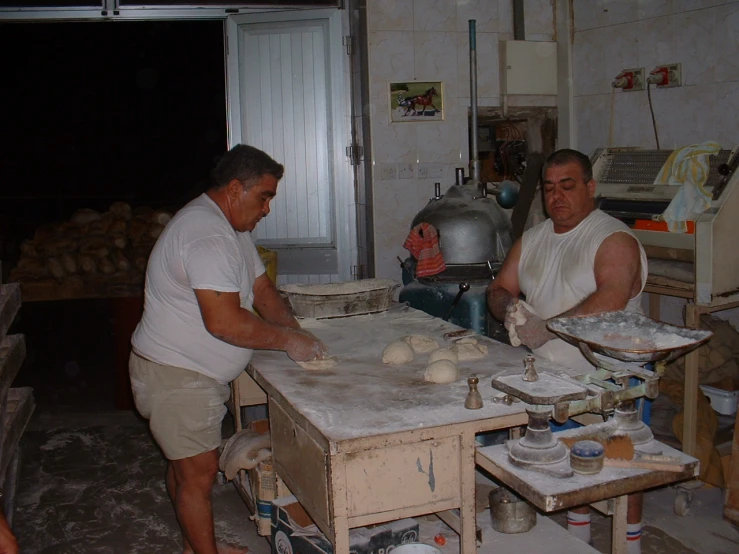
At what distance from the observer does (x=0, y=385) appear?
3.48m

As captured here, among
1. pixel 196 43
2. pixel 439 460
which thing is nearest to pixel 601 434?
pixel 439 460

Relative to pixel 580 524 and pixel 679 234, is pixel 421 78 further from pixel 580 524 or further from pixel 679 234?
pixel 580 524

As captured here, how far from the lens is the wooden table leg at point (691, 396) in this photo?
382 centimetres

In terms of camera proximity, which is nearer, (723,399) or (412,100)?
(723,399)

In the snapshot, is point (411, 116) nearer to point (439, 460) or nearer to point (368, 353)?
point (368, 353)

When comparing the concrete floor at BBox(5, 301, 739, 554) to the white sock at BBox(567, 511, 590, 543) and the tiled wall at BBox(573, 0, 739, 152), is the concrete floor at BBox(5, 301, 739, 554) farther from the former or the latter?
the tiled wall at BBox(573, 0, 739, 152)

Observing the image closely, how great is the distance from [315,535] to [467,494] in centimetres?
70

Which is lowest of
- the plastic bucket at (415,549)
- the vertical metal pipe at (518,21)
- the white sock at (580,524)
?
the white sock at (580,524)

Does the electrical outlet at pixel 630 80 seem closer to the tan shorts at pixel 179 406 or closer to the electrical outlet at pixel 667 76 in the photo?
the electrical outlet at pixel 667 76

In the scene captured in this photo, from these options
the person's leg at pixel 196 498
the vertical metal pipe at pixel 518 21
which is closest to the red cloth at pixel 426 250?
the vertical metal pipe at pixel 518 21

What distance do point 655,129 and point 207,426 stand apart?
3785 mm

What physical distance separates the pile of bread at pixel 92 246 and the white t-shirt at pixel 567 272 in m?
3.41

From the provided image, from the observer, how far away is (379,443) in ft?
7.00

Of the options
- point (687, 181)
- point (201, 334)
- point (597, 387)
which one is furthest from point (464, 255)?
point (597, 387)
